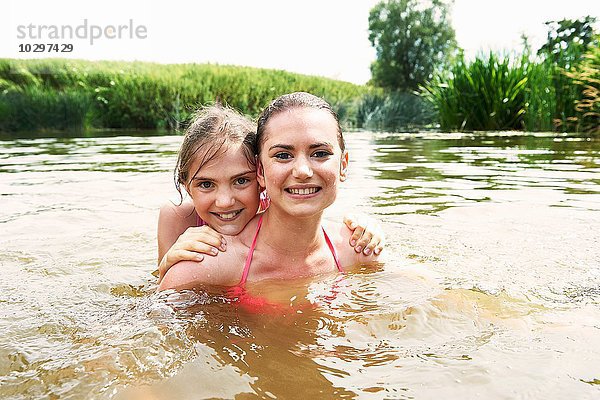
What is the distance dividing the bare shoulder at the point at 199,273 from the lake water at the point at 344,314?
0.26 ft

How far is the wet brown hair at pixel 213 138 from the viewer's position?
2.98m

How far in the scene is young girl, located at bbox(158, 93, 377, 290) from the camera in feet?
8.71

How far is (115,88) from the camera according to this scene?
61.4 ft

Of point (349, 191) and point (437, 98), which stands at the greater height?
point (437, 98)

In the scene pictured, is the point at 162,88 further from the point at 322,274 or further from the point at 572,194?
the point at 322,274

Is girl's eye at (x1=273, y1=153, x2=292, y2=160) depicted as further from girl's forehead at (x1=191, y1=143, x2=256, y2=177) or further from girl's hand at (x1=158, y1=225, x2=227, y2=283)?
girl's hand at (x1=158, y1=225, x2=227, y2=283)

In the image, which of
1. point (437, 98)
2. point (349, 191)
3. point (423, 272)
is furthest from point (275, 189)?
point (437, 98)

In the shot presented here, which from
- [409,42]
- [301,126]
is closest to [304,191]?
[301,126]

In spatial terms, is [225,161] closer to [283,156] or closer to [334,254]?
[283,156]

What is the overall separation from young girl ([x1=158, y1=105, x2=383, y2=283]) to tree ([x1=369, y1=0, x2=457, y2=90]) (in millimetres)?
42888

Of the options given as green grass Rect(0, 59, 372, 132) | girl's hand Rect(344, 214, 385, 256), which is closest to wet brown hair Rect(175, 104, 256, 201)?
girl's hand Rect(344, 214, 385, 256)

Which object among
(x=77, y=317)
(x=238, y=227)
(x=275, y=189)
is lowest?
(x=77, y=317)

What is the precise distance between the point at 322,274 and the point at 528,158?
590 centimetres

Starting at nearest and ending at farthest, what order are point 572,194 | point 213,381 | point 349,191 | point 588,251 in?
point 213,381, point 588,251, point 572,194, point 349,191
